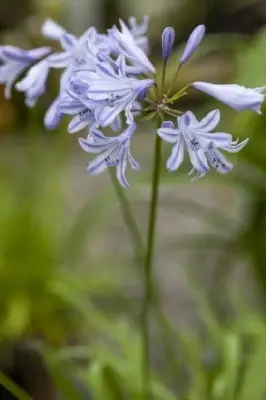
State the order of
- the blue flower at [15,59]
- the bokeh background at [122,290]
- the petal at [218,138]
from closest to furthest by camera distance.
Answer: the petal at [218,138] < the blue flower at [15,59] < the bokeh background at [122,290]

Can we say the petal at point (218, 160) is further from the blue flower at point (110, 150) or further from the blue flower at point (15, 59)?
the blue flower at point (15, 59)

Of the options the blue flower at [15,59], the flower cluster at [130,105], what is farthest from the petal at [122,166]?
the blue flower at [15,59]

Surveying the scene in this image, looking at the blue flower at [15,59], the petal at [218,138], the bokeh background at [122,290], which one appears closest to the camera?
the petal at [218,138]

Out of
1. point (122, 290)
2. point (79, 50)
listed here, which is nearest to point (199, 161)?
point (79, 50)

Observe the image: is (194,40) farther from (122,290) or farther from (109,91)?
(122,290)

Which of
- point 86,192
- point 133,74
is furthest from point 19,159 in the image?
point 133,74

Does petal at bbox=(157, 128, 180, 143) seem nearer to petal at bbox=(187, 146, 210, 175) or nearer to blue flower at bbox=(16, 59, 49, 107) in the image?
petal at bbox=(187, 146, 210, 175)

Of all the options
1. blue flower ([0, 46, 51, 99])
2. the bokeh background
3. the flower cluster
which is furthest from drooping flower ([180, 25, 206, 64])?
the bokeh background
